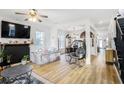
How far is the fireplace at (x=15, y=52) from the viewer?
204 cm

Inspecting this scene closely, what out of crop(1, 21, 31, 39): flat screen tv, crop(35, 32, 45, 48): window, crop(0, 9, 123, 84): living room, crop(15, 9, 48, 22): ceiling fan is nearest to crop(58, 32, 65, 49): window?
crop(0, 9, 123, 84): living room

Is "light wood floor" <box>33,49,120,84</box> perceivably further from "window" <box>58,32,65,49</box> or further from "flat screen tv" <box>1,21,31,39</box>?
"flat screen tv" <box>1,21,31,39</box>

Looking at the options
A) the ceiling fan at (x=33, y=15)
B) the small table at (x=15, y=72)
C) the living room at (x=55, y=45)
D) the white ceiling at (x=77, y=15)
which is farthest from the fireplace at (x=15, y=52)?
the white ceiling at (x=77, y=15)

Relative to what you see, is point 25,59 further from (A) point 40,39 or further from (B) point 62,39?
(B) point 62,39

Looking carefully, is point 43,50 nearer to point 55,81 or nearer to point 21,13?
point 55,81

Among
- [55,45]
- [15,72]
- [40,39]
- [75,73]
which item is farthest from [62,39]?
[15,72]

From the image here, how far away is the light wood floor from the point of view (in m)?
2.05

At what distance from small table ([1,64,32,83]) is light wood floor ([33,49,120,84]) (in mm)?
131

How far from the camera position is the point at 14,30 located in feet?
6.88

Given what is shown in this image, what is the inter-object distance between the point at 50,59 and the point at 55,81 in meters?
0.42

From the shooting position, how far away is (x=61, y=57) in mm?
2283

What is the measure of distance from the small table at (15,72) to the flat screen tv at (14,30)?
559mm

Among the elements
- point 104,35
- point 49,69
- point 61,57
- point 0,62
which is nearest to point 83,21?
point 104,35

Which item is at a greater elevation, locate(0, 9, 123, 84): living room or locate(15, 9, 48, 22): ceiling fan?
locate(15, 9, 48, 22): ceiling fan
